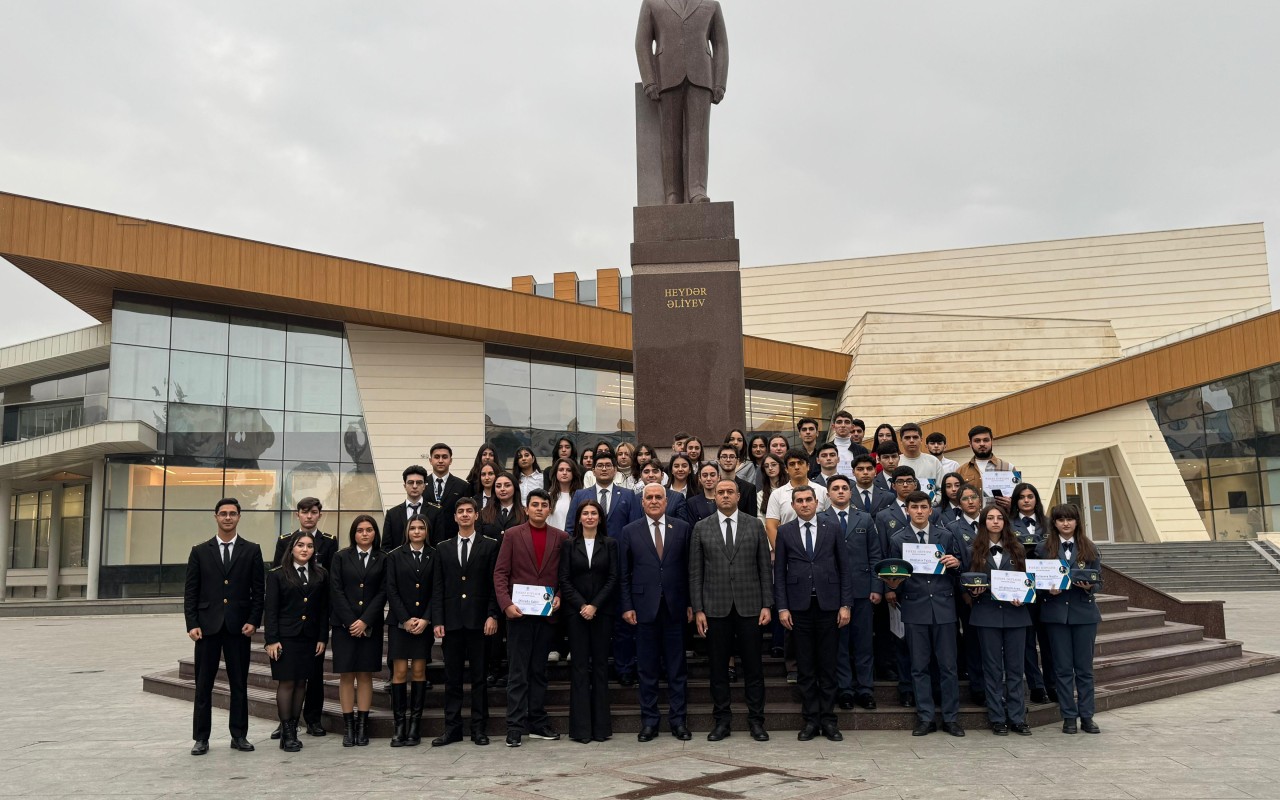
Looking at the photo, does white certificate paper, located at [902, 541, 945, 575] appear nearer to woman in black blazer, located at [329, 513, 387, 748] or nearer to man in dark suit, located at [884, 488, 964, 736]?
man in dark suit, located at [884, 488, 964, 736]

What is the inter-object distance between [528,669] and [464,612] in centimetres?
61

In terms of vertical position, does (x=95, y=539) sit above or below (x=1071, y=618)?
above

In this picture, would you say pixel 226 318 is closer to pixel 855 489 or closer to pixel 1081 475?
pixel 855 489

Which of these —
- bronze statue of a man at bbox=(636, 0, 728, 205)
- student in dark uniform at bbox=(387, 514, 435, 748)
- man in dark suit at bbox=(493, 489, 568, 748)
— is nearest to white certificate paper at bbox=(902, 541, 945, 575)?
man in dark suit at bbox=(493, 489, 568, 748)

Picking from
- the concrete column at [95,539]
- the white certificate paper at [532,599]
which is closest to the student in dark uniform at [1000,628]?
the white certificate paper at [532,599]

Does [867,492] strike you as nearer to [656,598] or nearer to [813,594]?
[813,594]

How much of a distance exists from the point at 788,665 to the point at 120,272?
2016 cm

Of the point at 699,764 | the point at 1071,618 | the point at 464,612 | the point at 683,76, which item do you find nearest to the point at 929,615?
the point at 1071,618

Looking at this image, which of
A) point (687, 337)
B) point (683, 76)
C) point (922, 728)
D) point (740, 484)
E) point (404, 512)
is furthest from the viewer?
point (683, 76)

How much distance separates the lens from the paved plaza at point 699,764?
5.25 metres

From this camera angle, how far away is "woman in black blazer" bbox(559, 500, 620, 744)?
6.86 meters

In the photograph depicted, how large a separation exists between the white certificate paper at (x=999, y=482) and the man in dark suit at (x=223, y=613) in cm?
595

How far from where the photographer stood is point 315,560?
727 centimetres

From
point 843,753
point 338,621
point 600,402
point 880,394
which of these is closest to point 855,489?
point 843,753
